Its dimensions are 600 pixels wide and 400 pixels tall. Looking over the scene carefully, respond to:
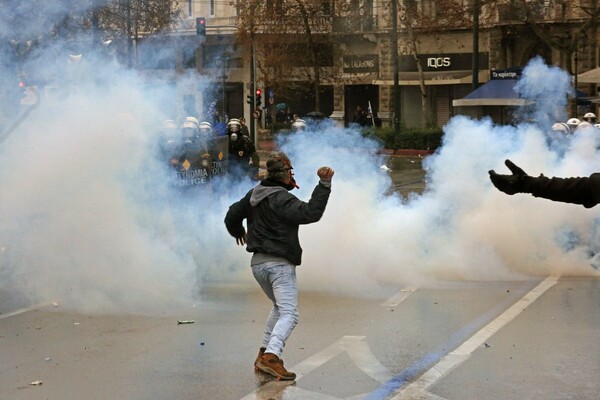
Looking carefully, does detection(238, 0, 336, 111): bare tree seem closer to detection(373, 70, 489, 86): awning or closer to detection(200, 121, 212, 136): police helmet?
detection(373, 70, 489, 86): awning

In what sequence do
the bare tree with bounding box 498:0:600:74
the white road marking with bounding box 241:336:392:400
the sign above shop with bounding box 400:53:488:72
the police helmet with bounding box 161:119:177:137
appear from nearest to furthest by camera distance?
the white road marking with bounding box 241:336:392:400
the police helmet with bounding box 161:119:177:137
the bare tree with bounding box 498:0:600:74
the sign above shop with bounding box 400:53:488:72

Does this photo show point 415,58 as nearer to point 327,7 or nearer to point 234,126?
point 327,7

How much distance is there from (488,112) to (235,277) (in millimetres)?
22224

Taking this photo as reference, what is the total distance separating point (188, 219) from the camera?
44.4 ft

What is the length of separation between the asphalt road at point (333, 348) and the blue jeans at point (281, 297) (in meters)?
0.28

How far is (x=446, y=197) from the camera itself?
1357 centimetres

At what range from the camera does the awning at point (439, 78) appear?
166 ft

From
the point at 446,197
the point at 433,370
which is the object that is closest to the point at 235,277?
the point at 446,197

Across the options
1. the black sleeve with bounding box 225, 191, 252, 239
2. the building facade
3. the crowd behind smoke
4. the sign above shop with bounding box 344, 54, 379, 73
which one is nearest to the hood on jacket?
the black sleeve with bounding box 225, 191, 252, 239

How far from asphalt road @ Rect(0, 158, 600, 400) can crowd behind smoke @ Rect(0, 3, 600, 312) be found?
0.58 meters

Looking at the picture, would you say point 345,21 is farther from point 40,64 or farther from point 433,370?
point 433,370

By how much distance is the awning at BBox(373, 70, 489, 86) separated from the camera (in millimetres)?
50562

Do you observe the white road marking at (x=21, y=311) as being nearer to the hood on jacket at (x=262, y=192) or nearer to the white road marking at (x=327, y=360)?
the white road marking at (x=327, y=360)

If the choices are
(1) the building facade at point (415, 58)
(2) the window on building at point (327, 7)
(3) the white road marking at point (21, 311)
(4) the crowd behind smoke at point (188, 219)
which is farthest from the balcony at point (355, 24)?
(3) the white road marking at point (21, 311)
